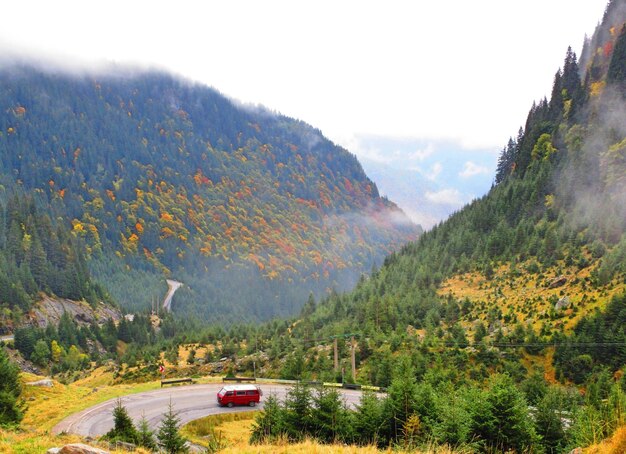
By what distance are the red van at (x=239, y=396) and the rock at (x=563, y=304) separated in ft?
125

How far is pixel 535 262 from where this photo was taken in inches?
2832

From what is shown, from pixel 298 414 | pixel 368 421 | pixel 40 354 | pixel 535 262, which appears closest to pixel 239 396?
pixel 298 414

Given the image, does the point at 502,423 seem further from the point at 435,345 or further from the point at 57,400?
the point at 57,400

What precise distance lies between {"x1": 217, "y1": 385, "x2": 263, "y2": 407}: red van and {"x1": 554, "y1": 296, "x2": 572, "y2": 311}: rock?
38.0 metres

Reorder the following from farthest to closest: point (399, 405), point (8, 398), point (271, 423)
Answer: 1. point (8, 398)
2. point (271, 423)
3. point (399, 405)

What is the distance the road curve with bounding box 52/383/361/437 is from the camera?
33.5m

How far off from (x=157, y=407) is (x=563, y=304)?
47619 millimetres

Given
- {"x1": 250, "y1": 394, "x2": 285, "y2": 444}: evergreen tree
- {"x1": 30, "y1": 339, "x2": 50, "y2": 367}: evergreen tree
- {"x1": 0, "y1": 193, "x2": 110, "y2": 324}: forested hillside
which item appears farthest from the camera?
{"x1": 0, "y1": 193, "x2": 110, "y2": 324}: forested hillside

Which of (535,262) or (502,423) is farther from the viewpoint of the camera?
(535,262)

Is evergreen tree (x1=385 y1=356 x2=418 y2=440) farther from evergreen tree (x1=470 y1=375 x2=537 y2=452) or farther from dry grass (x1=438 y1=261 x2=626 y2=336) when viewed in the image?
dry grass (x1=438 y1=261 x2=626 y2=336)

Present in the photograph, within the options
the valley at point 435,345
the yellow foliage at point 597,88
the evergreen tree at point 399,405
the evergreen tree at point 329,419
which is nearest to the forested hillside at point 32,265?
the valley at point 435,345

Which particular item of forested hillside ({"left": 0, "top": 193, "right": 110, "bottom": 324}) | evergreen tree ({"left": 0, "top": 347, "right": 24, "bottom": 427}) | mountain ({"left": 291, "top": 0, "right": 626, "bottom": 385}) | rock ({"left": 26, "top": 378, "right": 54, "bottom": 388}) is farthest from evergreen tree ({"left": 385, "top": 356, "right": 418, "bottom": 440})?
forested hillside ({"left": 0, "top": 193, "right": 110, "bottom": 324})

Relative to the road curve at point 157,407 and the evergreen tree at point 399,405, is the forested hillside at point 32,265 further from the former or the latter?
the evergreen tree at point 399,405

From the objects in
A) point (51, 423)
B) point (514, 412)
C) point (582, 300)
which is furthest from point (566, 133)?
point (51, 423)
